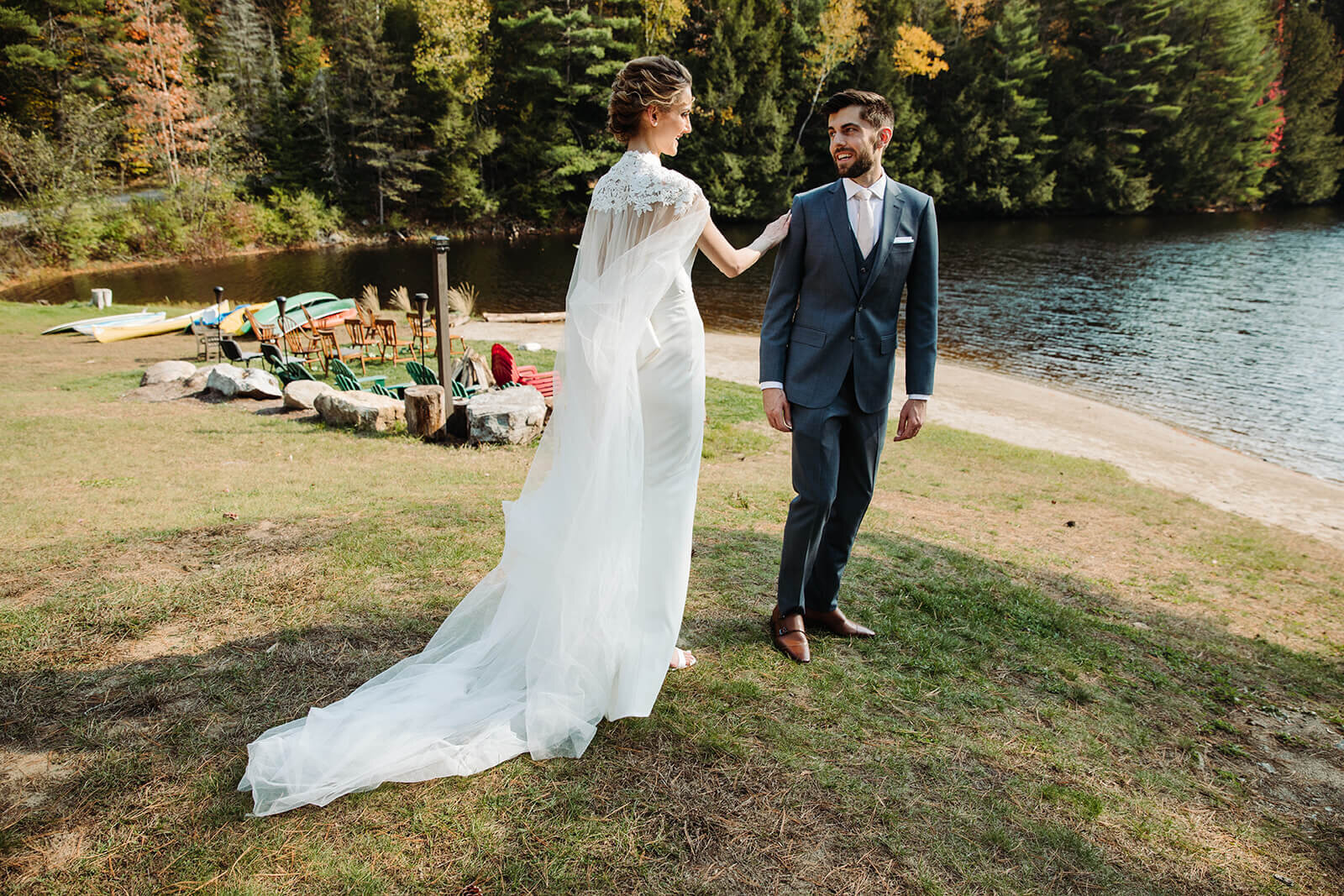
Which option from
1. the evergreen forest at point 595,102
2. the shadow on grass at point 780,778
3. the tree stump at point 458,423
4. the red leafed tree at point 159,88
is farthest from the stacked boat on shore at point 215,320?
the red leafed tree at point 159,88

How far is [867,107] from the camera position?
3.24 meters

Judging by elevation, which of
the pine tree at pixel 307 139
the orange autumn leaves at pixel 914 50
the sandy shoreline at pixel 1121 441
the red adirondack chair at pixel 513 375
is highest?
the orange autumn leaves at pixel 914 50

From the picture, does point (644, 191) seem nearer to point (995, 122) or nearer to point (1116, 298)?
point (1116, 298)

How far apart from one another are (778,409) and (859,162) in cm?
112

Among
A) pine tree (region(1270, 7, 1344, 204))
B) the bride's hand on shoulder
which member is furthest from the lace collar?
pine tree (region(1270, 7, 1344, 204))

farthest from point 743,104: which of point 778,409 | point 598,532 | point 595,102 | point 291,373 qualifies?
point 598,532

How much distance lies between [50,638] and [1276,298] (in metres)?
31.0

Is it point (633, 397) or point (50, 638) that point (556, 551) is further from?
point (50, 638)

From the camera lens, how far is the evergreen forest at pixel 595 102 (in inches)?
1305

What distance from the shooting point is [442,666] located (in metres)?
3.06

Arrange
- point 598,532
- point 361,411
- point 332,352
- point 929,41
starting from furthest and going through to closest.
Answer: point 929,41 → point 332,352 → point 361,411 → point 598,532

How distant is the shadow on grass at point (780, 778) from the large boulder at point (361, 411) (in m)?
5.73

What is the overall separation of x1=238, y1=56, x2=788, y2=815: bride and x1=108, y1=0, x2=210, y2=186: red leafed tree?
37337 millimetres

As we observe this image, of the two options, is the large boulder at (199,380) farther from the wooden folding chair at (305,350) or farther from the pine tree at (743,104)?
the pine tree at (743,104)
